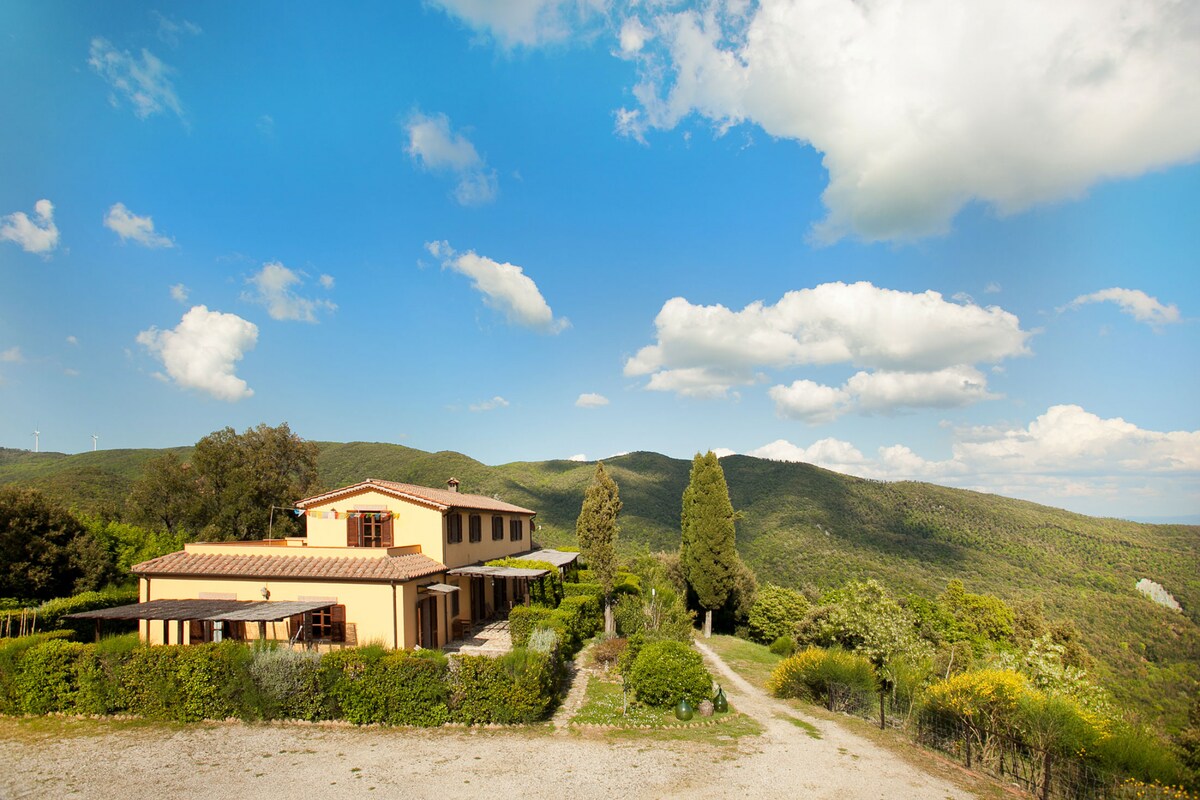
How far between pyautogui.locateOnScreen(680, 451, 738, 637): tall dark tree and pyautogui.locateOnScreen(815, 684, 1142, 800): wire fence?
1648 centimetres

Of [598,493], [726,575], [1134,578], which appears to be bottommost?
[1134,578]

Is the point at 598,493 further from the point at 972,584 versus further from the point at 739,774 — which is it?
the point at 972,584

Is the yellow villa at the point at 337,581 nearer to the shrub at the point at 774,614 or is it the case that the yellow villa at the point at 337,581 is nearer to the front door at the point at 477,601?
the front door at the point at 477,601

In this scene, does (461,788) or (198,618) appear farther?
(198,618)

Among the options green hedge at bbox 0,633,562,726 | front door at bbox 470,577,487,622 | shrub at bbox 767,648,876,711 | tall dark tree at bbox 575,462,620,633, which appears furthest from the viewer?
tall dark tree at bbox 575,462,620,633

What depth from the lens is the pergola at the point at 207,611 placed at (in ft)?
48.8

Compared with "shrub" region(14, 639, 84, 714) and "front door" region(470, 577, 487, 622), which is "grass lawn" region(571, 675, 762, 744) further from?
"shrub" region(14, 639, 84, 714)

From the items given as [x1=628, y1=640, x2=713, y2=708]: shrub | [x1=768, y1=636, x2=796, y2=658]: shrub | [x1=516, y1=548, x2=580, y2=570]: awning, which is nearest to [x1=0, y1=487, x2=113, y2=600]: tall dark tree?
[x1=516, y1=548, x2=580, y2=570]: awning

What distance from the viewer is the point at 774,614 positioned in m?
34.1

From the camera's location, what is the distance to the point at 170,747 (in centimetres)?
1144

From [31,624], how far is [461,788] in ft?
62.5

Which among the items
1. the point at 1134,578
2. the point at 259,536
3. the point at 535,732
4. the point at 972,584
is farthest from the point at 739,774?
the point at 1134,578

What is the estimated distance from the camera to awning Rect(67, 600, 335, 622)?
14.9 m

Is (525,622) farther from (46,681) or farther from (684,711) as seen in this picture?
(46,681)
